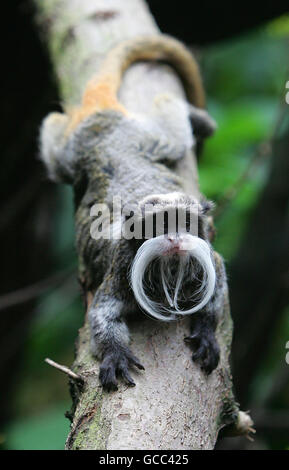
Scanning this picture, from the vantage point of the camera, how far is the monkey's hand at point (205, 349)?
2.48 metres

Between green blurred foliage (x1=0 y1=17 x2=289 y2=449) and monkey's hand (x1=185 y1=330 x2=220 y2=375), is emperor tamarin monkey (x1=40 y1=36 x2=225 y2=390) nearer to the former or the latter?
monkey's hand (x1=185 y1=330 x2=220 y2=375)

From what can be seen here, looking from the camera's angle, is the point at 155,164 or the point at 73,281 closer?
the point at 155,164

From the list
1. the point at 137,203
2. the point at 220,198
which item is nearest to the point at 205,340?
the point at 137,203

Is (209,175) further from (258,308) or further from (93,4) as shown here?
(93,4)

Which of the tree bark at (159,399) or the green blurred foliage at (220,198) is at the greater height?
the tree bark at (159,399)

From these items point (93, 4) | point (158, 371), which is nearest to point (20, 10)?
point (93, 4)

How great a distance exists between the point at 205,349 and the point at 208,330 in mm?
149

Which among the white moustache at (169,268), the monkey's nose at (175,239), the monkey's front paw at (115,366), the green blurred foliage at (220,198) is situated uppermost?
the monkey's nose at (175,239)

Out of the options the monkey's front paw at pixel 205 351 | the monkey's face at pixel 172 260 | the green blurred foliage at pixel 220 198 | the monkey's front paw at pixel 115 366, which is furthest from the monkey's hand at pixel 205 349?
the green blurred foliage at pixel 220 198

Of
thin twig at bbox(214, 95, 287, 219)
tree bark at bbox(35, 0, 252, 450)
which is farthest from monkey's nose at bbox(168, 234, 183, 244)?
thin twig at bbox(214, 95, 287, 219)

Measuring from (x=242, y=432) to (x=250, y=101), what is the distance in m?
4.57

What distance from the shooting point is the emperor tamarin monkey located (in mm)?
2453

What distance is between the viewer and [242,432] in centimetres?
271

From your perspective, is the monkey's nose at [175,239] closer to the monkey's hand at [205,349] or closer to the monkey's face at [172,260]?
the monkey's face at [172,260]
